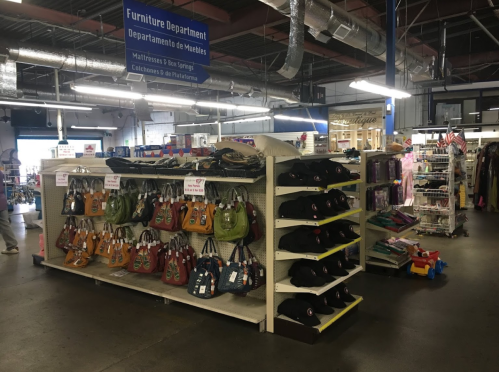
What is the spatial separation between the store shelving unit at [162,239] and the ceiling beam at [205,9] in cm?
328

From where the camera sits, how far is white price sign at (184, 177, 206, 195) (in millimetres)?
3891

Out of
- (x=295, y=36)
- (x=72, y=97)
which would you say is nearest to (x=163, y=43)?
(x=295, y=36)

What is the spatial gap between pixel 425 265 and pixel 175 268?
10.9ft

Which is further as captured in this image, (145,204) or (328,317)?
(145,204)

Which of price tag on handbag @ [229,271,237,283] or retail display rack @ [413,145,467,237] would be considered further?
retail display rack @ [413,145,467,237]

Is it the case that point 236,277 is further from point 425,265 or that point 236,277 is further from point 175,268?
point 425,265

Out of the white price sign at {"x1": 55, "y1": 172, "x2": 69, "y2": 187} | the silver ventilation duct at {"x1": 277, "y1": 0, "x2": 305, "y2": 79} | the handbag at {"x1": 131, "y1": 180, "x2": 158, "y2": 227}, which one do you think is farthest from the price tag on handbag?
the silver ventilation duct at {"x1": 277, "y1": 0, "x2": 305, "y2": 79}

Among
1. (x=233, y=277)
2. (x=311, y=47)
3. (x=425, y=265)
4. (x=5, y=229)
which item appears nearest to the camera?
(x=233, y=277)

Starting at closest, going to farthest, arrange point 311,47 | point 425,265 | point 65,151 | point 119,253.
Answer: point 119,253 → point 425,265 → point 65,151 → point 311,47

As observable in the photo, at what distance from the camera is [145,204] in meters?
4.70

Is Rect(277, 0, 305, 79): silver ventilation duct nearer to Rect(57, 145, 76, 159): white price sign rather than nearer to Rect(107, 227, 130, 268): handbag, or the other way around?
Rect(107, 227, 130, 268): handbag

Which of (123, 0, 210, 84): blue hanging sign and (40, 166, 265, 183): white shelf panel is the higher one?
(123, 0, 210, 84): blue hanging sign

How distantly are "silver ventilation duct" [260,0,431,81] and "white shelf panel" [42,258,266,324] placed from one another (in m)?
3.80

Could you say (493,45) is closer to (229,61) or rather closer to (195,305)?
(229,61)
